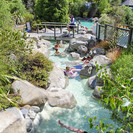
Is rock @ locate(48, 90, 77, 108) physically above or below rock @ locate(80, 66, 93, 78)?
below

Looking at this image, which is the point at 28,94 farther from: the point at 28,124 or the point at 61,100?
the point at 61,100

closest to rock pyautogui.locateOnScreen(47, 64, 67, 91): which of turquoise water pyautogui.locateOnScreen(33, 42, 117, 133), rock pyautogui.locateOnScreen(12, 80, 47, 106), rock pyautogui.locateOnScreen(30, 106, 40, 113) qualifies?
turquoise water pyautogui.locateOnScreen(33, 42, 117, 133)

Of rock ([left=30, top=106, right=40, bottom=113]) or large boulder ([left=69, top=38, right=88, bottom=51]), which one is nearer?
rock ([left=30, top=106, right=40, bottom=113])

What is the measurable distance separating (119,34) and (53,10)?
11443 mm

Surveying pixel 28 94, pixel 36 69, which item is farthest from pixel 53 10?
pixel 28 94

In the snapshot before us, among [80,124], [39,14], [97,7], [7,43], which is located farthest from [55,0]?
[80,124]

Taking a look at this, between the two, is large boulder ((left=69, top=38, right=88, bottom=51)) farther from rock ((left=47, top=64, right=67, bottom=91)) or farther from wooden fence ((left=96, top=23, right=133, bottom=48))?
rock ((left=47, top=64, right=67, bottom=91))

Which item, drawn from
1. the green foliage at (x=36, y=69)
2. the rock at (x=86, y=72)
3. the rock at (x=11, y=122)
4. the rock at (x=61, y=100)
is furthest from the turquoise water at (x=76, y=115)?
the rock at (x=86, y=72)

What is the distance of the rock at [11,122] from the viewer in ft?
11.6

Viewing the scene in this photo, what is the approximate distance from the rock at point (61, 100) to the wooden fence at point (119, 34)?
418cm

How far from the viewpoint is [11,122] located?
366cm

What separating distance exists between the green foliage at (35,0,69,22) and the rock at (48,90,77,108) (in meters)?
13.9

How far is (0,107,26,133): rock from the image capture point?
11.6 feet

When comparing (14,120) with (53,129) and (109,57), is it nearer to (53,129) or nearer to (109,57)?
(53,129)
